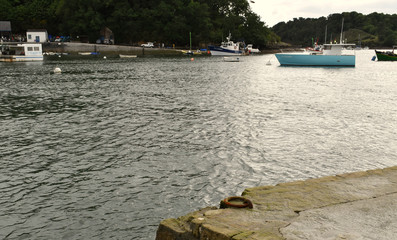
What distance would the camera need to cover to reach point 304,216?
6.11 metres

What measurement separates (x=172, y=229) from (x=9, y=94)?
32.0 meters

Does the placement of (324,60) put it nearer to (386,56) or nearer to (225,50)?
(386,56)

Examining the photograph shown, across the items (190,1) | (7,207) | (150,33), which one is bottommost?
(7,207)

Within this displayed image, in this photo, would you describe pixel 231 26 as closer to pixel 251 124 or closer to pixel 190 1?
pixel 190 1

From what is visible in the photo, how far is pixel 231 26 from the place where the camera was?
14588cm

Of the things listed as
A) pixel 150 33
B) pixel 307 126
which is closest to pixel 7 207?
pixel 307 126

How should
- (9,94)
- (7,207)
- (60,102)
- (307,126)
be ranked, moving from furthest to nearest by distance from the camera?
(9,94)
(60,102)
(307,126)
(7,207)

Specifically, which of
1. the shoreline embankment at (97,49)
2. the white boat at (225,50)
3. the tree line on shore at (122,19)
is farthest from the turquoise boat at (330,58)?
the tree line on shore at (122,19)

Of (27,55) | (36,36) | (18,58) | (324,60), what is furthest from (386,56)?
(36,36)

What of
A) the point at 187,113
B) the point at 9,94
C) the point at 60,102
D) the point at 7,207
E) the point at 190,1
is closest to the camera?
the point at 7,207

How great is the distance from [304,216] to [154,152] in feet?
32.1

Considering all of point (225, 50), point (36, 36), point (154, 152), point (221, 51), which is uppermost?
point (36, 36)

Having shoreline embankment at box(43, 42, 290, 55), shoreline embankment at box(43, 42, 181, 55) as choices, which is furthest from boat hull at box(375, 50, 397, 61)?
shoreline embankment at box(43, 42, 181, 55)

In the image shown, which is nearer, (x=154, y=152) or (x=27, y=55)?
(x=154, y=152)
